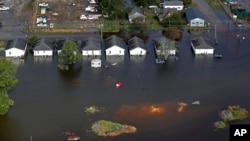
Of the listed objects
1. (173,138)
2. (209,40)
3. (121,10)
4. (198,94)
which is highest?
(121,10)

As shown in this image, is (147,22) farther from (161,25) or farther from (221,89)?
(221,89)

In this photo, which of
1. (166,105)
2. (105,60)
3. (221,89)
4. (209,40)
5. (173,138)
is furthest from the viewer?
(209,40)

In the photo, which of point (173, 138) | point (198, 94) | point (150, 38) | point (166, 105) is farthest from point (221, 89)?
point (150, 38)

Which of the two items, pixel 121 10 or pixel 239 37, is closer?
pixel 239 37

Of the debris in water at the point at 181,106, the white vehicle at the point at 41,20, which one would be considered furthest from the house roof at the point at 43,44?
the debris in water at the point at 181,106

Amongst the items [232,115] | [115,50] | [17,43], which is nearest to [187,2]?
[115,50]

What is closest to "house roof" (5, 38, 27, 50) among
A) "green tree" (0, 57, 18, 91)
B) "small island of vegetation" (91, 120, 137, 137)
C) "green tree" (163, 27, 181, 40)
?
"green tree" (0, 57, 18, 91)
